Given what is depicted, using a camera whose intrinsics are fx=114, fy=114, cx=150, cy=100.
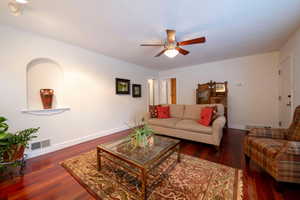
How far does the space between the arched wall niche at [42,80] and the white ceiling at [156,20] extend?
62cm

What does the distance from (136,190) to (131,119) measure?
3.02 meters

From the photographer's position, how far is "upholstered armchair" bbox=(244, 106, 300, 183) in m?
1.25

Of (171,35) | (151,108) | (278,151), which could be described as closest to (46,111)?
(151,108)

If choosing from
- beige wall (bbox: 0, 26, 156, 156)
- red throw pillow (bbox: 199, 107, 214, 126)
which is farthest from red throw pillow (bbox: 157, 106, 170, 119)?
beige wall (bbox: 0, 26, 156, 156)

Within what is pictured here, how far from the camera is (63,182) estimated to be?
1.55 meters

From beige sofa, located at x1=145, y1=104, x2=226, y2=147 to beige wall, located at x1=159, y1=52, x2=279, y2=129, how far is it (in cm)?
142

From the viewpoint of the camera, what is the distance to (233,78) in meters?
3.90

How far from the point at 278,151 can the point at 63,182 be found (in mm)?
2750

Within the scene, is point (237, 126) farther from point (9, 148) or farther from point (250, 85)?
point (9, 148)

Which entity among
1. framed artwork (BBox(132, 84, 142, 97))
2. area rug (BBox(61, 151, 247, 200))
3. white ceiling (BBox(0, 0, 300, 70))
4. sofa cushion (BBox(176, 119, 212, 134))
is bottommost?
area rug (BBox(61, 151, 247, 200))

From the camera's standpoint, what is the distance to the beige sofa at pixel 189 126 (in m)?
2.29

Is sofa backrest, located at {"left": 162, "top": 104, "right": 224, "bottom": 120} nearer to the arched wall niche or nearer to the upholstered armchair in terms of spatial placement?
the upholstered armchair

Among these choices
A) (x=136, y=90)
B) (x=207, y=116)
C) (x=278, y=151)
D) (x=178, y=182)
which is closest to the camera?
(x=278, y=151)

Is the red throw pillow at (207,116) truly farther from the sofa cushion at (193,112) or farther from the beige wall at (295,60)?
the beige wall at (295,60)
